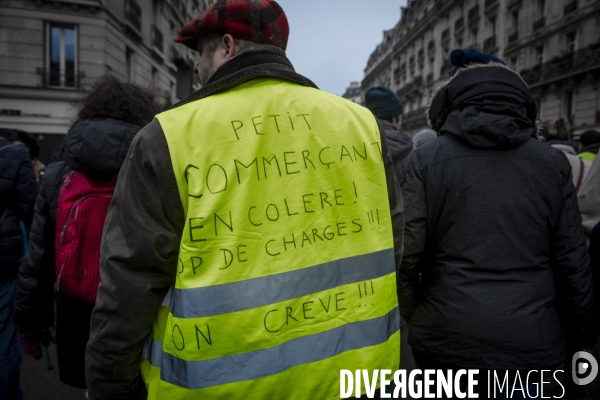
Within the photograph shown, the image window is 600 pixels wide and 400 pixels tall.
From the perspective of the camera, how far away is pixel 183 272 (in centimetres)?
106

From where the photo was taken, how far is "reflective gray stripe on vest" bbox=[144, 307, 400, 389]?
3.45 ft

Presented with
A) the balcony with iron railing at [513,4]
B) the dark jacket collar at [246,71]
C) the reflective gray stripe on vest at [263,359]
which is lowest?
the reflective gray stripe on vest at [263,359]

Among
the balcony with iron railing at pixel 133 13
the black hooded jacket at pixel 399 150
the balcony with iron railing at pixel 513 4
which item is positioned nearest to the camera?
the black hooded jacket at pixel 399 150

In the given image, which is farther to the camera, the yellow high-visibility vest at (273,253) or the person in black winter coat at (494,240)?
the person in black winter coat at (494,240)

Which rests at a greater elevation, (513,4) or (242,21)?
(513,4)

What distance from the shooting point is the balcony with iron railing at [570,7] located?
68.7 feet

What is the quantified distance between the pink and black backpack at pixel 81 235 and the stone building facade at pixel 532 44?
1007cm

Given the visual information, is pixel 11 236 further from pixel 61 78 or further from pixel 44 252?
pixel 61 78

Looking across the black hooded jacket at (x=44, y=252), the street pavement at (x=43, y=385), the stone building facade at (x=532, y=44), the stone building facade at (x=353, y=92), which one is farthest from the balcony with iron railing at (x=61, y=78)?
the stone building facade at (x=353, y=92)

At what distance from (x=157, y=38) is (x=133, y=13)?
2.70m

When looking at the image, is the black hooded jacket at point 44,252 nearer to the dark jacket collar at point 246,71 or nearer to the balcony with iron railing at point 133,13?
the dark jacket collar at point 246,71

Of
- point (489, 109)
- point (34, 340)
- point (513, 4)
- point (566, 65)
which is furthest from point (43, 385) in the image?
point (513, 4)

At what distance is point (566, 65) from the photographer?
21.2 meters

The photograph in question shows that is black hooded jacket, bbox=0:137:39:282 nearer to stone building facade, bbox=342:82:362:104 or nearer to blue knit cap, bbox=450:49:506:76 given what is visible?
blue knit cap, bbox=450:49:506:76
